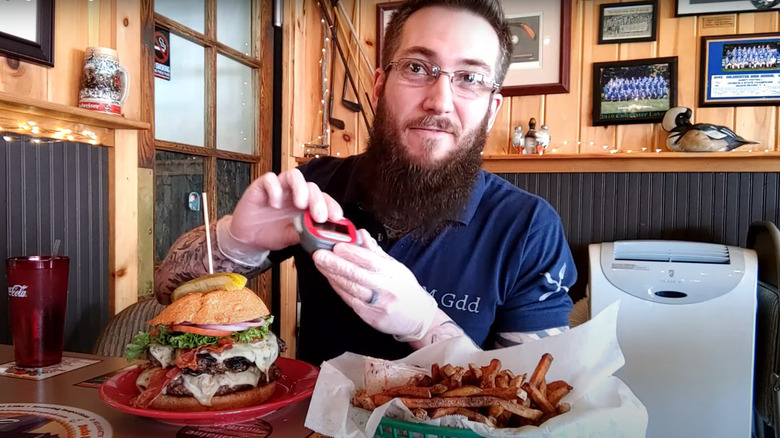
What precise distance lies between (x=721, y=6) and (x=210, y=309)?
2.51 m

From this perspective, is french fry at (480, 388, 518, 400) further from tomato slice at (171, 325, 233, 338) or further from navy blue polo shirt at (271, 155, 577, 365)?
navy blue polo shirt at (271, 155, 577, 365)

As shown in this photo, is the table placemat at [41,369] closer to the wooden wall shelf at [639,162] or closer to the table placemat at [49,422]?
the table placemat at [49,422]

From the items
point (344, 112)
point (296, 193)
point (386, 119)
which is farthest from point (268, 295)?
point (296, 193)

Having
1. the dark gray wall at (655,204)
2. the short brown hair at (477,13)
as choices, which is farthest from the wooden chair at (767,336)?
the short brown hair at (477,13)

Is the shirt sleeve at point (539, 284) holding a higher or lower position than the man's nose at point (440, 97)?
lower

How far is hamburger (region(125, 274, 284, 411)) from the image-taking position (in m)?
0.81

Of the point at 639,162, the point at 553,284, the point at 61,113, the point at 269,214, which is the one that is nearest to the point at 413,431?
the point at 269,214

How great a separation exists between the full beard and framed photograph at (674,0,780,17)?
1.61 metres

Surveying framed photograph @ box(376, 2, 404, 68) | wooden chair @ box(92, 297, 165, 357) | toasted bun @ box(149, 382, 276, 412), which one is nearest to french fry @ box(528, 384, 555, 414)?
toasted bun @ box(149, 382, 276, 412)

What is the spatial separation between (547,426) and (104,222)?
1.66 metres

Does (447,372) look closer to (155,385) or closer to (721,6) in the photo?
(155,385)

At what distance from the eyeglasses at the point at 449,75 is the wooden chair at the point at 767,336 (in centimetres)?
122

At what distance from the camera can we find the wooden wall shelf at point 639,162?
7.36 ft

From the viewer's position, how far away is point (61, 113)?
5.18 feet
